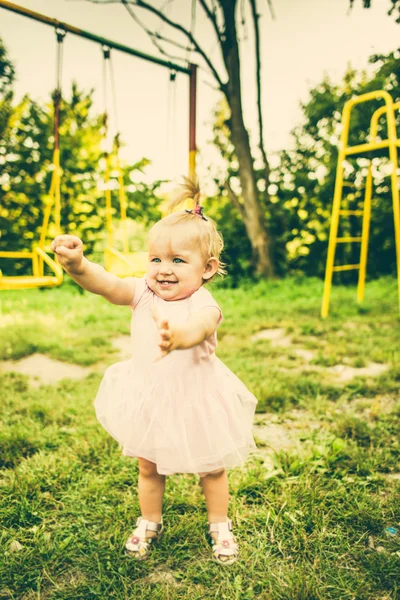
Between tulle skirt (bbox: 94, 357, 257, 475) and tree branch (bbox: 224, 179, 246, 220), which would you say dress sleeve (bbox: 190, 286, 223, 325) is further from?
tree branch (bbox: 224, 179, 246, 220)

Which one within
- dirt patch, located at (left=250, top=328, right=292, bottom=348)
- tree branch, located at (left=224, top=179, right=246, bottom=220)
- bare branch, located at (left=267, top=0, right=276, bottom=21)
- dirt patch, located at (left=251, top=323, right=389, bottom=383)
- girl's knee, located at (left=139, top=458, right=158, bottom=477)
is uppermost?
bare branch, located at (left=267, top=0, right=276, bottom=21)

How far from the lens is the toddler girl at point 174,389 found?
134 cm

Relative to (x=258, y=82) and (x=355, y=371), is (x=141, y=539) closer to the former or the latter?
(x=355, y=371)

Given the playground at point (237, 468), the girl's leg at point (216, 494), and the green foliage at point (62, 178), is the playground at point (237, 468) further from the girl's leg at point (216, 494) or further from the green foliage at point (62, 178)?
the green foliage at point (62, 178)

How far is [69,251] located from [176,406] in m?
0.56

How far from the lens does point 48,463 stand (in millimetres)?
1896

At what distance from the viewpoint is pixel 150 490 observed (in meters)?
1.50

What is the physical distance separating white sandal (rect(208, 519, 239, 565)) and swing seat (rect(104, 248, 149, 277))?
2055 millimetres

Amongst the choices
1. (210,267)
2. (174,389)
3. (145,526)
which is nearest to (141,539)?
(145,526)

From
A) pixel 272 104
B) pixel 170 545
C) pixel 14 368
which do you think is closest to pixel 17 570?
pixel 170 545

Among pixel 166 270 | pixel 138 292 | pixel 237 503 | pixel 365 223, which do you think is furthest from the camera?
pixel 365 223

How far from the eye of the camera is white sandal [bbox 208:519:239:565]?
140 cm

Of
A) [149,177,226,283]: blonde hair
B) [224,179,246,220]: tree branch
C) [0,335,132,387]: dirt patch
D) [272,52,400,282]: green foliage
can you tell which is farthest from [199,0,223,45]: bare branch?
[149,177,226,283]: blonde hair

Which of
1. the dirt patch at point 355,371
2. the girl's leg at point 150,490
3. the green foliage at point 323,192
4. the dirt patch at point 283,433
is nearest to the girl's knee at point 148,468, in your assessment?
the girl's leg at point 150,490
